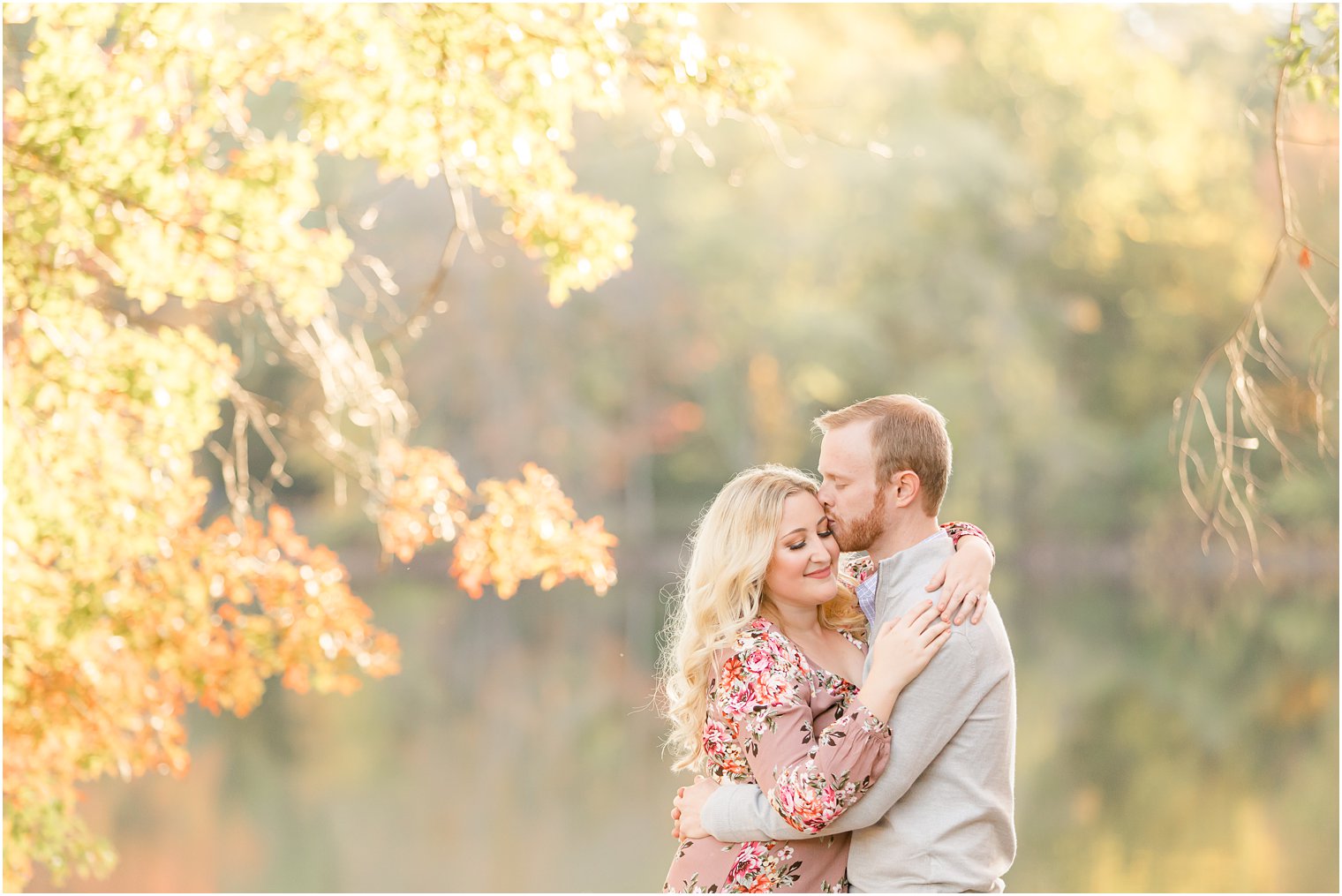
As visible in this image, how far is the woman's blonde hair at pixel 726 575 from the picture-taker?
106 inches

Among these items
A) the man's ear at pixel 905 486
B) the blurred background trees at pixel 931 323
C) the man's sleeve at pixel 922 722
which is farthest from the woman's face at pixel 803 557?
the blurred background trees at pixel 931 323

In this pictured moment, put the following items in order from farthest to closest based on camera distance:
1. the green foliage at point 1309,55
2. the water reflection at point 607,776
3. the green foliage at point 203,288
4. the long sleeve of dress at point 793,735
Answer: the water reflection at point 607,776 < the green foliage at point 203,288 < the green foliage at point 1309,55 < the long sleeve of dress at point 793,735

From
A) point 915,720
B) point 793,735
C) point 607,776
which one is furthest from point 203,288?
point 607,776

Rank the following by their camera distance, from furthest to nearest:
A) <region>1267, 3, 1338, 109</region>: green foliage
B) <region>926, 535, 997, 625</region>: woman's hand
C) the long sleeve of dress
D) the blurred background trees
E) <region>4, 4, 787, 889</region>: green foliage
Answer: the blurred background trees < <region>4, 4, 787, 889</region>: green foliage < <region>1267, 3, 1338, 109</region>: green foliage < <region>926, 535, 997, 625</region>: woman's hand < the long sleeve of dress

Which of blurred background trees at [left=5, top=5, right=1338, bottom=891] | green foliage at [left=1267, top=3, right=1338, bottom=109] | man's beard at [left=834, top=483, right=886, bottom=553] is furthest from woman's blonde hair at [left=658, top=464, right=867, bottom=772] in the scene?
blurred background trees at [left=5, top=5, right=1338, bottom=891]

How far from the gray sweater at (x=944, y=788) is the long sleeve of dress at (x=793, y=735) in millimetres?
46

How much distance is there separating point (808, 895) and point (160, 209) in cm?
285

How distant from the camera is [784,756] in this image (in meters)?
2.52

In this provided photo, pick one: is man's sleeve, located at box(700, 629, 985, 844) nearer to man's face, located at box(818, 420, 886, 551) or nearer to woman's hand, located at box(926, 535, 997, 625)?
woman's hand, located at box(926, 535, 997, 625)

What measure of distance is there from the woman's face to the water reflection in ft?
29.3

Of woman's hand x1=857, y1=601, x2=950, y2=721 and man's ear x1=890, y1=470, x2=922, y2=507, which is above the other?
man's ear x1=890, y1=470, x2=922, y2=507

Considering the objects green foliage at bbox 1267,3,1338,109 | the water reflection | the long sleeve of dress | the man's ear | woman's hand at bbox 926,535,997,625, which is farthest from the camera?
the water reflection

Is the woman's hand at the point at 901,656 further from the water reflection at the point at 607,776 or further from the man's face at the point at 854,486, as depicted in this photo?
the water reflection at the point at 607,776

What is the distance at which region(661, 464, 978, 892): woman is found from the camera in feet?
8.11
